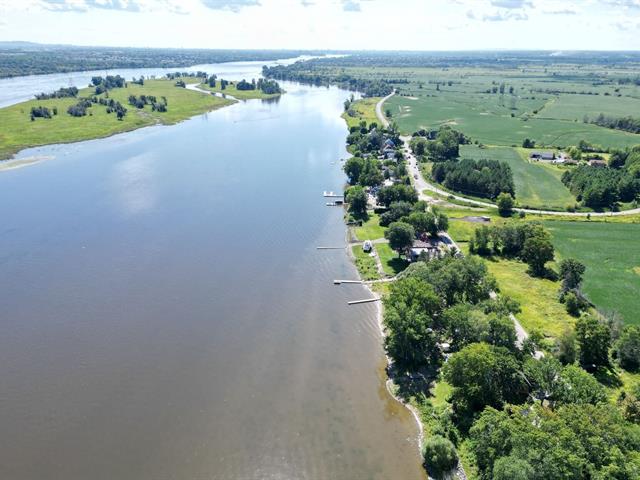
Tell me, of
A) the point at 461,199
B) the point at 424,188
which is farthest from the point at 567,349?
the point at 424,188

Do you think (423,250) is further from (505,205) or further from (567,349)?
Answer: (505,205)

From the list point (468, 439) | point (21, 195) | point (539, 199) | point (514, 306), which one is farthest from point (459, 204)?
point (21, 195)

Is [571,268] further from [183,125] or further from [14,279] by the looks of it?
[183,125]

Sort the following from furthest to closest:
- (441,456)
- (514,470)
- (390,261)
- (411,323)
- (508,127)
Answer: (508,127) → (390,261) → (411,323) → (441,456) → (514,470)

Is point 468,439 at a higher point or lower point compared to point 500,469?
lower

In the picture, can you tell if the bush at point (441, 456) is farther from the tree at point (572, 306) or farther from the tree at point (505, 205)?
the tree at point (505, 205)
